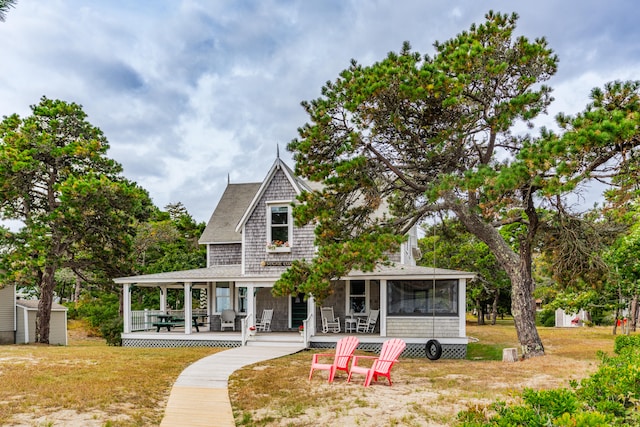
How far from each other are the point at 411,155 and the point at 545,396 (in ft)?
37.8

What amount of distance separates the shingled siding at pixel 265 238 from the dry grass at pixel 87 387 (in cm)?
500

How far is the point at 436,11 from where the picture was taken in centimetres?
1362

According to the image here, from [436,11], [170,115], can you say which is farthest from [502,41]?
[170,115]

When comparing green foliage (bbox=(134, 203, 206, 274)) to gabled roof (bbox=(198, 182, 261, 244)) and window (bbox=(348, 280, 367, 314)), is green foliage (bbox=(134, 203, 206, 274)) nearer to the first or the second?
gabled roof (bbox=(198, 182, 261, 244))

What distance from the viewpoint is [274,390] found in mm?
10109

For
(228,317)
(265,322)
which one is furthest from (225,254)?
(265,322)

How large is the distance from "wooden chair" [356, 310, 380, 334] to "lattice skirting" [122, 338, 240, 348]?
15.2 ft

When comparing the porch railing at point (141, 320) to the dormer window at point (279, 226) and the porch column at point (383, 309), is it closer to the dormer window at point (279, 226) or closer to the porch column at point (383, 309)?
the dormer window at point (279, 226)

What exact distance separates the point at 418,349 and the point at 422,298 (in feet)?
5.69

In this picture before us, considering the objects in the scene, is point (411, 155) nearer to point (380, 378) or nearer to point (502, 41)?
point (502, 41)

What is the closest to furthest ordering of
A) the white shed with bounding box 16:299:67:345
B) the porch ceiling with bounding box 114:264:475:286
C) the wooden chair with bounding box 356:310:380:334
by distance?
the porch ceiling with bounding box 114:264:475:286
the wooden chair with bounding box 356:310:380:334
the white shed with bounding box 16:299:67:345

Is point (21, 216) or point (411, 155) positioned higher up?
point (411, 155)

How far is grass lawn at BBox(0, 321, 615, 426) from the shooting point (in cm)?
799

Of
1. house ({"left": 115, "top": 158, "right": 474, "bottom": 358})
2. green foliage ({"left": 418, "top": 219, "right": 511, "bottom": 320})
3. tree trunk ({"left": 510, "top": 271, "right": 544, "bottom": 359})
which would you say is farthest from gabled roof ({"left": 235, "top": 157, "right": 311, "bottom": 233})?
green foliage ({"left": 418, "top": 219, "right": 511, "bottom": 320})
